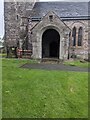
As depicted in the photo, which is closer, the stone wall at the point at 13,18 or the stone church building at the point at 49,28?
the stone church building at the point at 49,28

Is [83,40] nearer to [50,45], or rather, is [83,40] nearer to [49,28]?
[50,45]

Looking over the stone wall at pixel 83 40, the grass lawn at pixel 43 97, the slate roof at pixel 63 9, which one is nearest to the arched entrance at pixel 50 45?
the stone wall at pixel 83 40

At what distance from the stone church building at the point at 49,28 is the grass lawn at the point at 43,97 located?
15171 mm

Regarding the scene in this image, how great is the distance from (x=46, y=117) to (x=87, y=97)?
11.0 feet

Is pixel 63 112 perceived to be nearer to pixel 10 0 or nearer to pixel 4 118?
pixel 4 118

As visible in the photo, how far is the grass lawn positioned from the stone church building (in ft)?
49.8

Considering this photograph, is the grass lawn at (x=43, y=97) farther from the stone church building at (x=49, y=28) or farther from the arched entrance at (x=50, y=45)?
the arched entrance at (x=50, y=45)

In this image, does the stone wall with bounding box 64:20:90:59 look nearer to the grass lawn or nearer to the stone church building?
the stone church building

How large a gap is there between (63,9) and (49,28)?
5.13 m

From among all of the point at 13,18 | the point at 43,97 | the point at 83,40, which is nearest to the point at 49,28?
the point at 83,40

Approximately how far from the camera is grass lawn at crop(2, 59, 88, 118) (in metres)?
9.16

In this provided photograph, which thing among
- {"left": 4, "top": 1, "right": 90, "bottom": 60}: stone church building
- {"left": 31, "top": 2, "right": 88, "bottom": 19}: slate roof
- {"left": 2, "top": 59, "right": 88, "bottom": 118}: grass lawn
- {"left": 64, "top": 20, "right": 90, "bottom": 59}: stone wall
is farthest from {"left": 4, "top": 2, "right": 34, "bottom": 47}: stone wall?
{"left": 2, "top": 59, "right": 88, "bottom": 118}: grass lawn

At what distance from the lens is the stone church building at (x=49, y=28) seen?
28750mm

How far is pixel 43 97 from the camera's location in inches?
420
